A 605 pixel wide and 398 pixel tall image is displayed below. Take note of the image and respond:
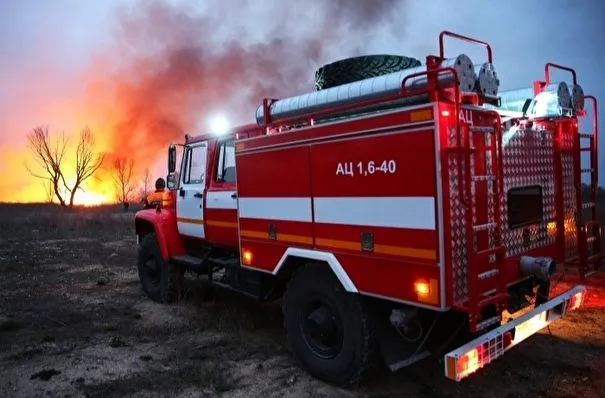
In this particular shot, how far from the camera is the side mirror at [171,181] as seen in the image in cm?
743

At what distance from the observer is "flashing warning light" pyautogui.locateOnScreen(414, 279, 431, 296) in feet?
11.7

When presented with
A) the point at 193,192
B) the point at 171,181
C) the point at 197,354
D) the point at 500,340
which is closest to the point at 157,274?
the point at 171,181

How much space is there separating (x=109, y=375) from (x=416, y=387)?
10.1 feet

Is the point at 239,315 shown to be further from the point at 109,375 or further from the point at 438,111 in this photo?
the point at 438,111

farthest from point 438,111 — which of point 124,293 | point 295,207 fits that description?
point 124,293

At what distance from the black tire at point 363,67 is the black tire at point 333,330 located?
2088 mm

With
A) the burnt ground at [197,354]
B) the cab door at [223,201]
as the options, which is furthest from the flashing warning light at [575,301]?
the cab door at [223,201]

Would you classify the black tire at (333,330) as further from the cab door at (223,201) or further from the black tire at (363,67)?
the black tire at (363,67)

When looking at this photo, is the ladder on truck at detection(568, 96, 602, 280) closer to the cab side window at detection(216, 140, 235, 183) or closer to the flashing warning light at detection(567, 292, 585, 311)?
the flashing warning light at detection(567, 292, 585, 311)

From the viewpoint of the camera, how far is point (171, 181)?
24.6ft

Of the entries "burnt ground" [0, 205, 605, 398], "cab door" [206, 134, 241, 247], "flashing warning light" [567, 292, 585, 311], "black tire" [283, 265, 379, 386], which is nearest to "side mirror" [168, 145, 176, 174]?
"cab door" [206, 134, 241, 247]

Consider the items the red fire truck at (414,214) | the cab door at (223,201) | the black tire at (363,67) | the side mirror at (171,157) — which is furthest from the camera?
the side mirror at (171,157)

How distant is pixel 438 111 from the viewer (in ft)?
11.3

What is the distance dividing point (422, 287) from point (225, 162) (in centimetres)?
378
